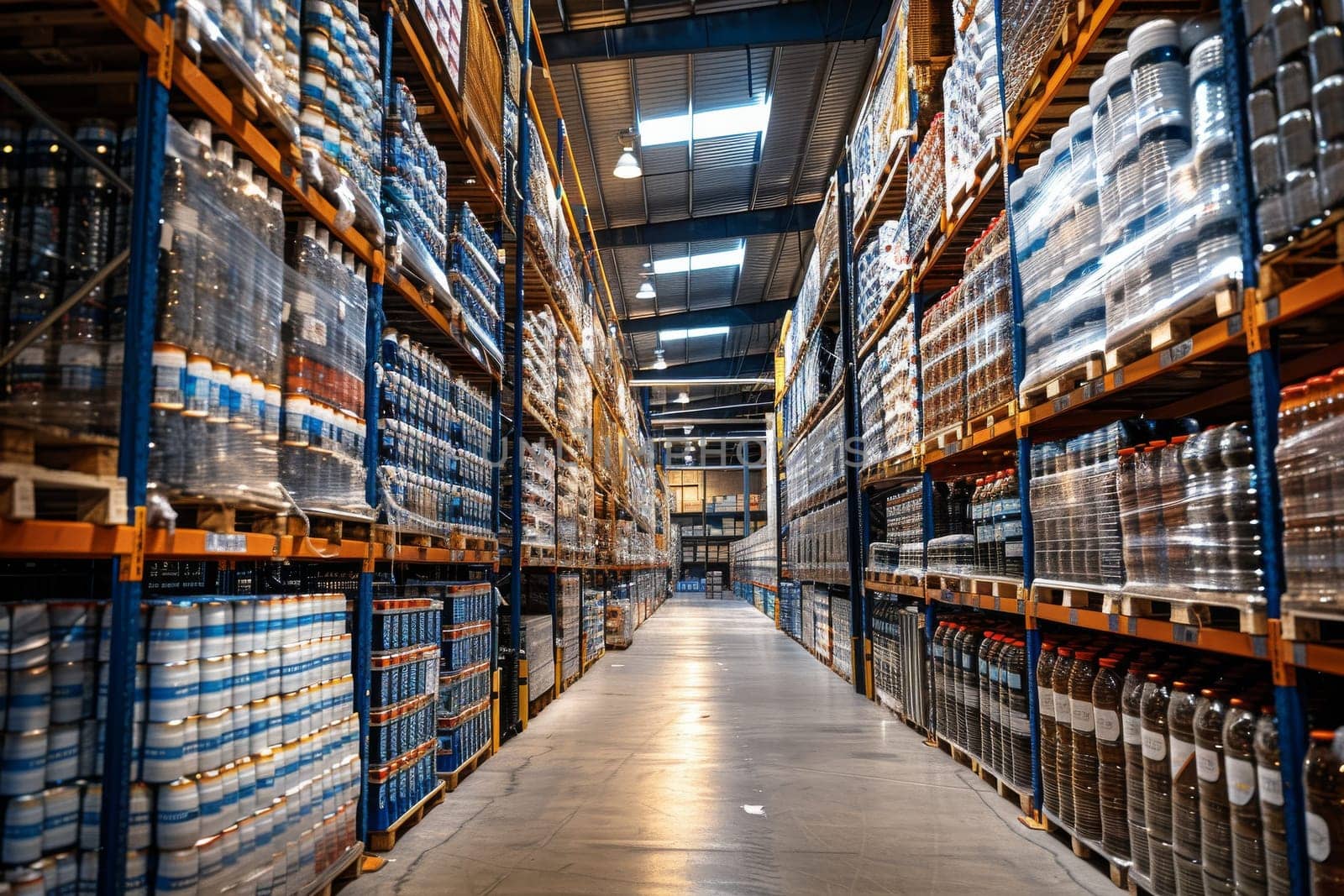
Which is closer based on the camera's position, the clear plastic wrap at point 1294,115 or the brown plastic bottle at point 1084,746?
the clear plastic wrap at point 1294,115

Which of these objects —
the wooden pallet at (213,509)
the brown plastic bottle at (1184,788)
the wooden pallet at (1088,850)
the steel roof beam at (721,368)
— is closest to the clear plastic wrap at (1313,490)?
the brown plastic bottle at (1184,788)

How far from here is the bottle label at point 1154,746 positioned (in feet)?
10.7

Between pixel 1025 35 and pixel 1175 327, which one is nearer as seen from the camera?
pixel 1175 327

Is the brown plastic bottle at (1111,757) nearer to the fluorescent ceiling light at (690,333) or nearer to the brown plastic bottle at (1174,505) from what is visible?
the brown plastic bottle at (1174,505)

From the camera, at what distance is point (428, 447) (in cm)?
497

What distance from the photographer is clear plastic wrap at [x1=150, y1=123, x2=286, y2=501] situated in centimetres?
254

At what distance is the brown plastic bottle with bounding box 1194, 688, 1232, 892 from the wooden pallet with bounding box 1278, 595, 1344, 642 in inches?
19.7

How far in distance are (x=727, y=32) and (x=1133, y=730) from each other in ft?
35.8

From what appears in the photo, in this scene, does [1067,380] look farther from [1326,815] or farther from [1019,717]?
[1326,815]

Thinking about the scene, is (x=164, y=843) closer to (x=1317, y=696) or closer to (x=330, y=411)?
(x=330, y=411)

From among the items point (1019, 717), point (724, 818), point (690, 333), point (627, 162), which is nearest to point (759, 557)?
→ point (690, 333)

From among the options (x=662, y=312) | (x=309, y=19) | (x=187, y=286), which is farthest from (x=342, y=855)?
(x=662, y=312)

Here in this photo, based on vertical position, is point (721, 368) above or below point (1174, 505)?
above

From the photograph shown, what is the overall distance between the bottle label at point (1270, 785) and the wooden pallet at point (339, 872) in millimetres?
3159
